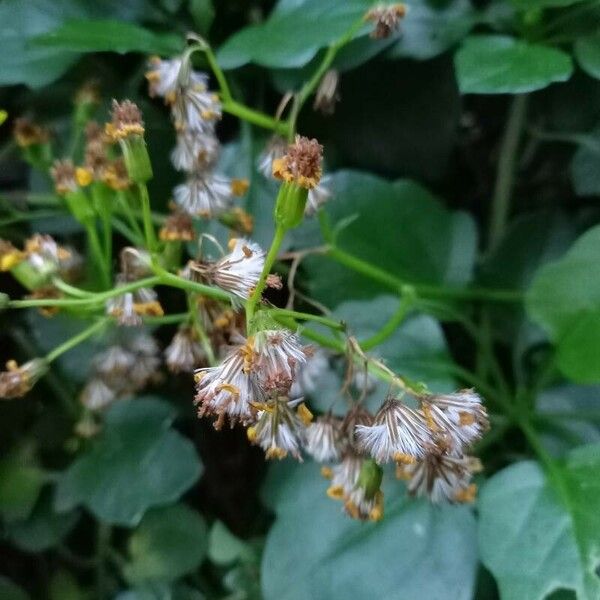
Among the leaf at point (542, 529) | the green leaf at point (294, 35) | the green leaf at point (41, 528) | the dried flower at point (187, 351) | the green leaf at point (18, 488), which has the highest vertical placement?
the green leaf at point (294, 35)

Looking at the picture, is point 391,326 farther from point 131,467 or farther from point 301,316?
point 131,467

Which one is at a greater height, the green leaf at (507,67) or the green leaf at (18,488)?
the green leaf at (507,67)

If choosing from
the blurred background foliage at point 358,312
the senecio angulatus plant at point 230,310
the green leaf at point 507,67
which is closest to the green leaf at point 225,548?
the blurred background foliage at point 358,312

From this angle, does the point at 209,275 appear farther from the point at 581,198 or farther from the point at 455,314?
the point at 581,198

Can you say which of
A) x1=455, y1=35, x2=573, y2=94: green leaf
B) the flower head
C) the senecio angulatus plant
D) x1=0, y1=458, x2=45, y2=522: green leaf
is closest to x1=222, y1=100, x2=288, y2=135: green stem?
the senecio angulatus plant

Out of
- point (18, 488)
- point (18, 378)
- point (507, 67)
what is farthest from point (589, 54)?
point (18, 488)

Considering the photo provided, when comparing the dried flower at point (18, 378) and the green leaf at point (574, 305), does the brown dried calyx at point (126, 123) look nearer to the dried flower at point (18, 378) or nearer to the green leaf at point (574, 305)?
the dried flower at point (18, 378)

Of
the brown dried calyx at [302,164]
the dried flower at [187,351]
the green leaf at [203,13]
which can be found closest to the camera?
the brown dried calyx at [302,164]
